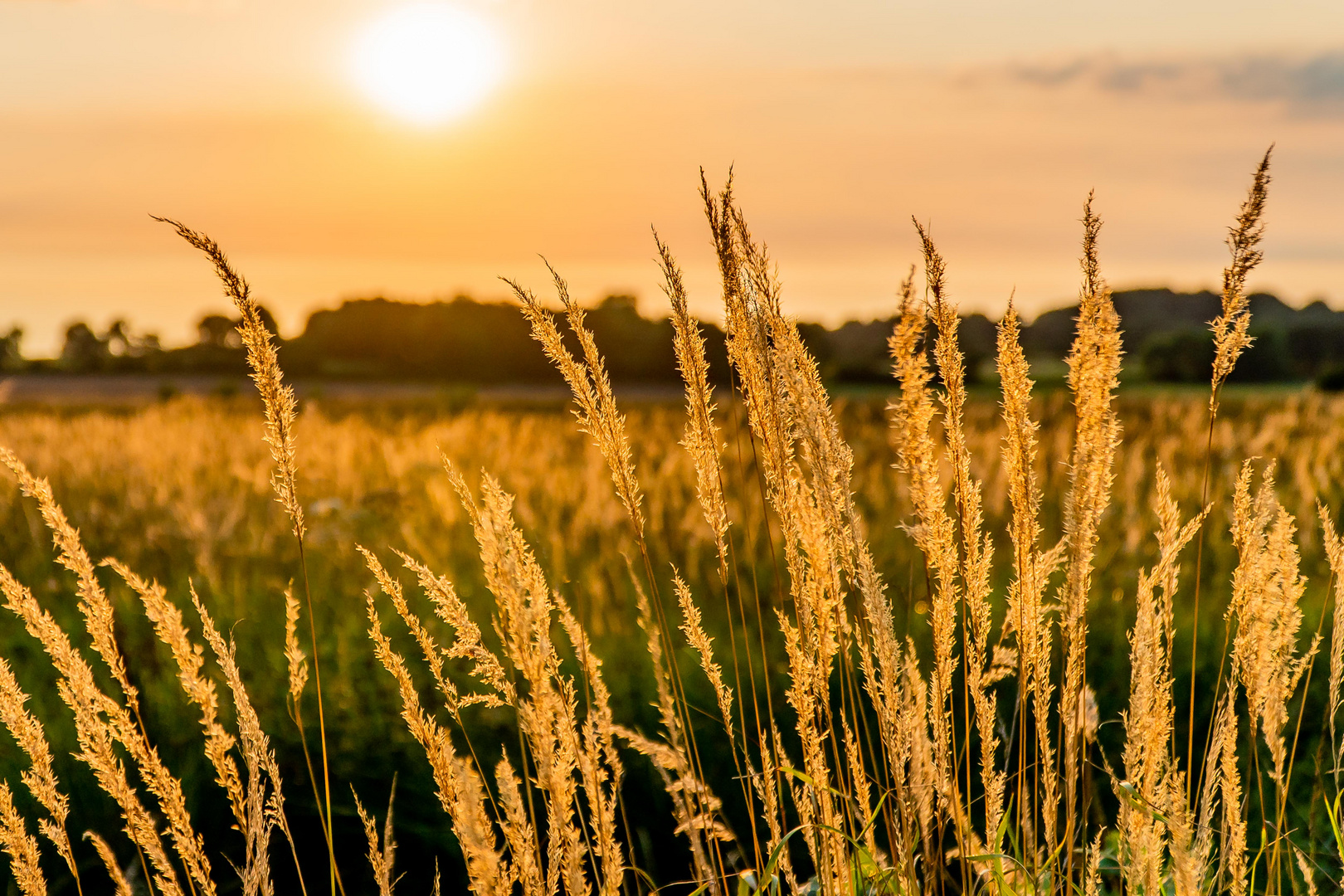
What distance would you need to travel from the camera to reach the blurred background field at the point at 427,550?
117 inches

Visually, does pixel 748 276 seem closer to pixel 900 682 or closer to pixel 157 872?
pixel 900 682

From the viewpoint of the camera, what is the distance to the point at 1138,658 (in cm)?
165

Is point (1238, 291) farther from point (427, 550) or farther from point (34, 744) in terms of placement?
point (427, 550)

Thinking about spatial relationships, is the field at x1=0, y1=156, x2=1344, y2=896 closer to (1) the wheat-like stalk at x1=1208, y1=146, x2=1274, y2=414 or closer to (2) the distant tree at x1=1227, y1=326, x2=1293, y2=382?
(1) the wheat-like stalk at x1=1208, y1=146, x2=1274, y2=414

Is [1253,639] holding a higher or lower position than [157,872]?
higher

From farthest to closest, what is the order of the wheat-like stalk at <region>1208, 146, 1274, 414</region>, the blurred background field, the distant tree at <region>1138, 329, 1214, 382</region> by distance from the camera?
1. the distant tree at <region>1138, 329, 1214, 382</region>
2. the blurred background field
3. the wheat-like stalk at <region>1208, 146, 1274, 414</region>

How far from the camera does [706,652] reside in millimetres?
1711

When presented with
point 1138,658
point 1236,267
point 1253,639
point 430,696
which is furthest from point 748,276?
point 430,696

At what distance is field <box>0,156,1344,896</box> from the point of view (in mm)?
1522

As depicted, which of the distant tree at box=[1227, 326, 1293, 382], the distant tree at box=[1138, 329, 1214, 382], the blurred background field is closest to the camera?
the blurred background field

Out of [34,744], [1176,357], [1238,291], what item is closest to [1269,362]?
[1176,357]

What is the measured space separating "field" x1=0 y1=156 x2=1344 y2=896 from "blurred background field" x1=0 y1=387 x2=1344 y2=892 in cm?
2

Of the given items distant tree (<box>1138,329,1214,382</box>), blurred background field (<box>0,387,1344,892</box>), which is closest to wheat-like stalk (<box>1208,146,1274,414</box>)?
blurred background field (<box>0,387,1344,892</box>)

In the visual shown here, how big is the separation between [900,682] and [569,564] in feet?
7.09
